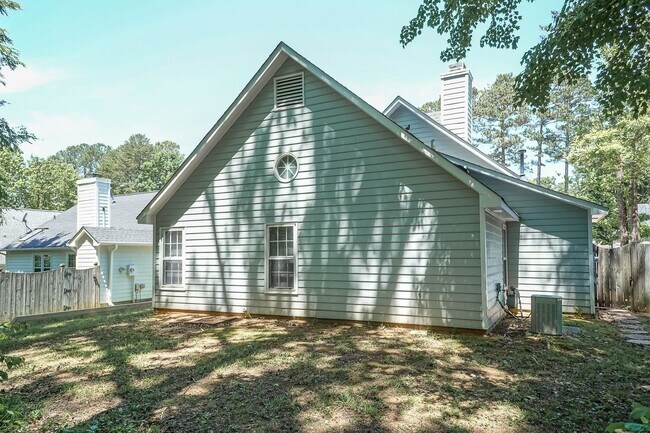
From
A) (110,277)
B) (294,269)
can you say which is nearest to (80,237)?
(110,277)

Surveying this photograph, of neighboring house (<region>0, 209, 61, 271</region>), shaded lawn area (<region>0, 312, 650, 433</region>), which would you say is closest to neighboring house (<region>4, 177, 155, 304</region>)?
neighboring house (<region>0, 209, 61, 271</region>)

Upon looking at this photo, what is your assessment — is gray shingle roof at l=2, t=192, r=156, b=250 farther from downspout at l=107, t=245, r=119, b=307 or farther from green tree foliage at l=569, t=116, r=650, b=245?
green tree foliage at l=569, t=116, r=650, b=245

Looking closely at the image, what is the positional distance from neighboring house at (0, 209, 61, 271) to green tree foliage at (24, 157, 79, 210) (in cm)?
1205

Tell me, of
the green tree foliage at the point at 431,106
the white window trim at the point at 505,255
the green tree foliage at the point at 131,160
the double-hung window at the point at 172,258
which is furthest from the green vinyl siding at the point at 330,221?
the green tree foliage at the point at 131,160

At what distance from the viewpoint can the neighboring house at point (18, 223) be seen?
80.2 feet

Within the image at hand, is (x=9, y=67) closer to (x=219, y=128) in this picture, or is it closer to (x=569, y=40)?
(x=219, y=128)

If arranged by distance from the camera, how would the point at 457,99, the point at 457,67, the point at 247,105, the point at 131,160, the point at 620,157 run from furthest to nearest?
the point at 131,160 < the point at 620,157 < the point at 457,99 < the point at 457,67 < the point at 247,105

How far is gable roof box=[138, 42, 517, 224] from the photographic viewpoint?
7.49 m

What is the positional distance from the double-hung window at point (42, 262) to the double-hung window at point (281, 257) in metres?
15.6

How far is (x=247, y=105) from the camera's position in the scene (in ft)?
32.8

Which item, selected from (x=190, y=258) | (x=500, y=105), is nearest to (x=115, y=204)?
(x=190, y=258)

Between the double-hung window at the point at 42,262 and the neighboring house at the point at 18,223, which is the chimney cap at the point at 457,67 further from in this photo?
the neighboring house at the point at 18,223

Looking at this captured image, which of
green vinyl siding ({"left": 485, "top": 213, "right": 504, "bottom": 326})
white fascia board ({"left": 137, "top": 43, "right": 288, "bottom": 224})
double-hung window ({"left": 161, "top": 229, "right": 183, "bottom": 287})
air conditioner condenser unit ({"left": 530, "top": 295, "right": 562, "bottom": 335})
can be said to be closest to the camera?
air conditioner condenser unit ({"left": 530, "top": 295, "right": 562, "bottom": 335})

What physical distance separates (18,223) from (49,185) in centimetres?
1580
